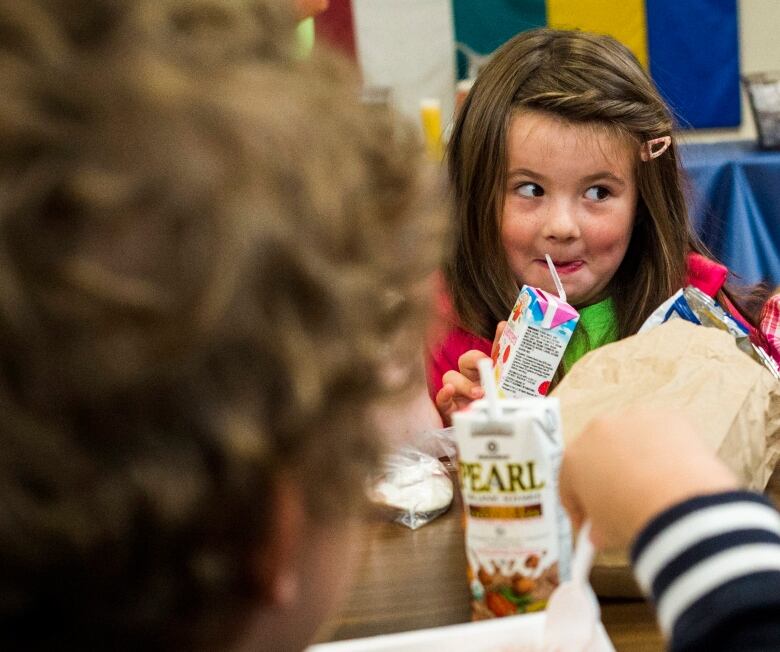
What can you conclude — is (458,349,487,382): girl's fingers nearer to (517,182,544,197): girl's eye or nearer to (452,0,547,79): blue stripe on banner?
(517,182,544,197): girl's eye

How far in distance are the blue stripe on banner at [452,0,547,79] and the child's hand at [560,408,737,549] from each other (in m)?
3.42

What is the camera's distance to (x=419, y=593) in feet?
2.68

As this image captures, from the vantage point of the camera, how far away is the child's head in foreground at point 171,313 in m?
0.34

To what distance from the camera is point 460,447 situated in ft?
2.40

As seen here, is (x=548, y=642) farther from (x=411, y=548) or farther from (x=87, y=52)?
(x=87, y=52)

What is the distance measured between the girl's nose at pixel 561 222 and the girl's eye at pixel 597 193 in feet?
0.11

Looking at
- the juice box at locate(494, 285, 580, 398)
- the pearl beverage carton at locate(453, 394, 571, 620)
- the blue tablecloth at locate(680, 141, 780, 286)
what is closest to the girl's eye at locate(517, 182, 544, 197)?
the juice box at locate(494, 285, 580, 398)

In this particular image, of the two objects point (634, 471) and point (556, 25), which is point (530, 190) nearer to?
point (634, 471)

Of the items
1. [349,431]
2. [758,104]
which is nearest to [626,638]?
[349,431]

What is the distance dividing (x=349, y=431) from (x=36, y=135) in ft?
0.62

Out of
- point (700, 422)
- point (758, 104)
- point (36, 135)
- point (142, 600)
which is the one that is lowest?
point (758, 104)

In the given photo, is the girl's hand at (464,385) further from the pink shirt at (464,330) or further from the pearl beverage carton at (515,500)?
the pearl beverage carton at (515,500)

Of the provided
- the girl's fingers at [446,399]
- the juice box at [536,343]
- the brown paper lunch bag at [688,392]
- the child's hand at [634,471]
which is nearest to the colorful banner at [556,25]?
the girl's fingers at [446,399]

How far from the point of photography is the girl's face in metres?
1.40
